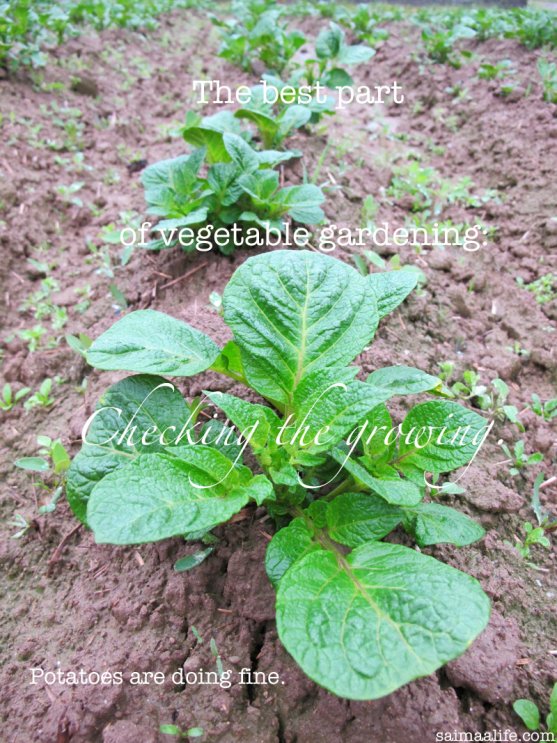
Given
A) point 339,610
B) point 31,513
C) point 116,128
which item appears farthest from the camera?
point 116,128

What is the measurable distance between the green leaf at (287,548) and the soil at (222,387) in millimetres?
200

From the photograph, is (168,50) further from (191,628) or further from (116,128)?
(191,628)

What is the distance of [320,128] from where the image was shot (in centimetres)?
350

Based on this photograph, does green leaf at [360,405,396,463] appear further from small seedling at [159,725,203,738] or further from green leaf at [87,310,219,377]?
small seedling at [159,725,203,738]

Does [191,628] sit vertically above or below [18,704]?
above

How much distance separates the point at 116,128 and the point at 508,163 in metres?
2.75

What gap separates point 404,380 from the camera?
1.59 meters

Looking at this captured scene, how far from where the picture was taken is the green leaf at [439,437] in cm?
146

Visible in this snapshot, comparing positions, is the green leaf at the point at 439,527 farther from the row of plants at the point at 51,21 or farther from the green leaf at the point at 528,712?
the row of plants at the point at 51,21

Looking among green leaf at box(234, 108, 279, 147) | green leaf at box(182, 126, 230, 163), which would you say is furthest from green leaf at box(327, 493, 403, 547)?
green leaf at box(234, 108, 279, 147)

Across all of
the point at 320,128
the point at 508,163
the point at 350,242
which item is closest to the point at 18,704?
the point at 350,242

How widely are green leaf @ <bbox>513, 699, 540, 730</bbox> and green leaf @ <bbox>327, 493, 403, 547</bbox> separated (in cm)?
51

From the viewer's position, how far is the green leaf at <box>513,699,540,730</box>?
4.38 feet

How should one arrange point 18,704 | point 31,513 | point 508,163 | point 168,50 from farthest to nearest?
point 168,50 → point 508,163 → point 31,513 → point 18,704
